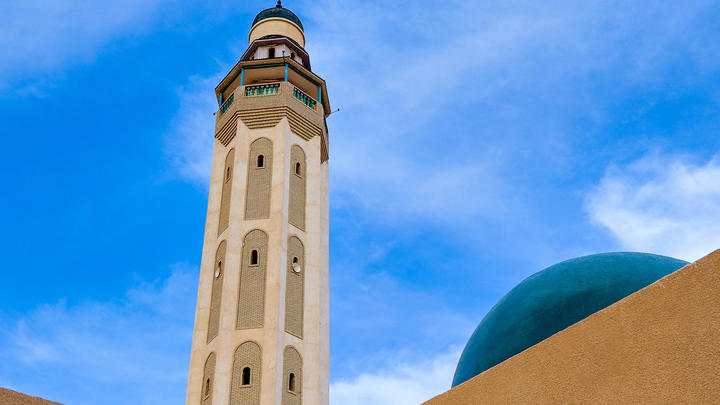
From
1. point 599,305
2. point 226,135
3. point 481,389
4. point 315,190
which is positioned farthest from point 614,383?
point 226,135

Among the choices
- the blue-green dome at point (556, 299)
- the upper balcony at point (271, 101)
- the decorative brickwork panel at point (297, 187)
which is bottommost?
the blue-green dome at point (556, 299)

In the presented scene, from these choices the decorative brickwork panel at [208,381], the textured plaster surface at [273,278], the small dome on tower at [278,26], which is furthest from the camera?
the small dome on tower at [278,26]

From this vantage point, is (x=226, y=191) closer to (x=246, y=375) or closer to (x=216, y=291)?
(x=216, y=291)

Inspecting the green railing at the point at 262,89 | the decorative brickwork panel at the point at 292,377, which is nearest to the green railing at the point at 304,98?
the green railing at the point at 262,89

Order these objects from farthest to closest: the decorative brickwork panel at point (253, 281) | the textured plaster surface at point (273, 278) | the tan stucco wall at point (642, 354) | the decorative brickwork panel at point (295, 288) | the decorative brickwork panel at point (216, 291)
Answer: the decorative brickwork panel at point (216, 291), the decorative brickwork panel at point (295, 288), the decorative brickwork panel at point (253, 281), the textured plaster surface at point (273, 278), the tan stucco wall at point (642, 354)

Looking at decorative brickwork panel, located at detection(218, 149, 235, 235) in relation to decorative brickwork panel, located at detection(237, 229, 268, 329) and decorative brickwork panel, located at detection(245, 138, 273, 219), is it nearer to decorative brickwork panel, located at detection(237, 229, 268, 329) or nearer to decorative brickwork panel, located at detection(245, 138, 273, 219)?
decorative brickwork panel, located at detection(245, 138, 273, 219)

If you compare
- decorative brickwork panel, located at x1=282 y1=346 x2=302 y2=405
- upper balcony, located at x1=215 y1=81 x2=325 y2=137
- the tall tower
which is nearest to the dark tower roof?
the tall tower

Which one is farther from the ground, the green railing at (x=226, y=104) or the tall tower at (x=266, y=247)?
the green railing at (x=226, y=104)

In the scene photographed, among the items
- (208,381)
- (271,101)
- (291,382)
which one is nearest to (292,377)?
(291,382)

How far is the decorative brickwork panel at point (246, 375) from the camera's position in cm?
1459

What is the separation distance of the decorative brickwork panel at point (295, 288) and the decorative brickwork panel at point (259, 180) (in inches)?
42.4

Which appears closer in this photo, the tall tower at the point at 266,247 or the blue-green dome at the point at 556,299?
the blue-green dome at the point at 556,299

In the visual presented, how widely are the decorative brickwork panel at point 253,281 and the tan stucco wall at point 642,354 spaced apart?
1122 cm

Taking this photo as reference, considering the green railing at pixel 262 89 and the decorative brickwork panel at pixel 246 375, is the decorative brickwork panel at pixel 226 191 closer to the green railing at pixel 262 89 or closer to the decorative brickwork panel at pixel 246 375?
the green railing at pixel 262 89
